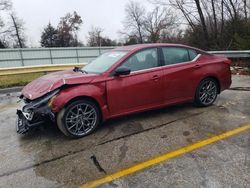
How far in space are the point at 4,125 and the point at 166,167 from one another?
375cm

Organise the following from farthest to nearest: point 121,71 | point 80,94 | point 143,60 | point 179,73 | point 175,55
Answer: point 175,55, point 179,73, point 143,60, point 121,71, point 80,94

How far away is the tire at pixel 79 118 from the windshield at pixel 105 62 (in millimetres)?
768

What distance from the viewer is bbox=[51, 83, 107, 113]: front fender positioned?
12.6 ft

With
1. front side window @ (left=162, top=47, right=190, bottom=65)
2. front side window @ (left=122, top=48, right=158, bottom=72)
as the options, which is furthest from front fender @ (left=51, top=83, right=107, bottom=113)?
front side window @ (left=162, top=47, right=190, bottom=65)

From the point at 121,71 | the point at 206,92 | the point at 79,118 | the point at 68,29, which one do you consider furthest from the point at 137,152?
the point at 68,29

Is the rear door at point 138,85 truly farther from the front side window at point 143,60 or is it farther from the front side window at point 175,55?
the front side window at point 175,55

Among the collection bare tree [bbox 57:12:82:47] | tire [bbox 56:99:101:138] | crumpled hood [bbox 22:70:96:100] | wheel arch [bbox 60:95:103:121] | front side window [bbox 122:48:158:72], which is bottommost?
tire [bbox 56:99:101:138]

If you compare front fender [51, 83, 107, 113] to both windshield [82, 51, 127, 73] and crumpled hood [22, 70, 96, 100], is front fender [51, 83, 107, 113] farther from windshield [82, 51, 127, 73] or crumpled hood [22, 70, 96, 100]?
windshield [82, 51, 127, 73]

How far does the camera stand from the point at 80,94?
3971 mm

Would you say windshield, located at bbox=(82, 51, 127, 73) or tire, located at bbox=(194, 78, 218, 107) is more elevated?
windshield, located at bbox=(82, 51, 127, 73)

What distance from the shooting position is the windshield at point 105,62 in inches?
178

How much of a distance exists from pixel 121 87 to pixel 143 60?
31.8 inches

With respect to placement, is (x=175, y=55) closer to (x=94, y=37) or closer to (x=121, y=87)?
(x=121, y=87)

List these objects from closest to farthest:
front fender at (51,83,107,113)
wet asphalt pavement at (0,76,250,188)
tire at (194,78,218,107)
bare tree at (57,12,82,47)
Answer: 1. wet asphalt pavement at (0,76,250,188)
2. front fender at (51,83,107,113)
3. tire at (194,78,218,107)
4. bare tree at (57,12,82,47)
